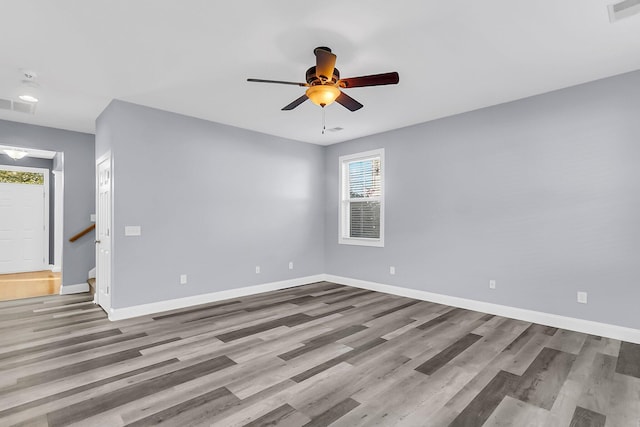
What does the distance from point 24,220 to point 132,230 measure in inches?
210

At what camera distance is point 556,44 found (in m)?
2.77

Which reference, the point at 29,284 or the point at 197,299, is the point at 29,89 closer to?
the point at 197,299

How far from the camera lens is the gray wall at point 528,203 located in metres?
3.35

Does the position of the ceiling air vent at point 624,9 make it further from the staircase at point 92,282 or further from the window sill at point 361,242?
the staircase at point 92,282

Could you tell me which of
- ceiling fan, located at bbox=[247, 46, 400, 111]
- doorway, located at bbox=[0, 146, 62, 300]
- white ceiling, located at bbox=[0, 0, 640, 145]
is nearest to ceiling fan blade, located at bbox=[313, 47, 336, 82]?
ceiling fan, located at bbox=[247, 46, 400, 111]

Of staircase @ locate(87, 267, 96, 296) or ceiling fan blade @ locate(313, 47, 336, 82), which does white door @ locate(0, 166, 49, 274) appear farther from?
ceiling fan blade @ locate(313, 47, 336, 82)

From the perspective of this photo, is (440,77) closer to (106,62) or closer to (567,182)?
(567,182)

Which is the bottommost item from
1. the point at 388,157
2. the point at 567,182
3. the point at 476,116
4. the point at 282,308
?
the point at 282,308

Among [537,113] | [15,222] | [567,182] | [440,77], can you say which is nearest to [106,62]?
[440,77]

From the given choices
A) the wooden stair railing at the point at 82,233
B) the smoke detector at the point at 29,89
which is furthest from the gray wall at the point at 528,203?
the wooden stair railing at the point at 82,233

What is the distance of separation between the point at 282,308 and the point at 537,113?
4.15m

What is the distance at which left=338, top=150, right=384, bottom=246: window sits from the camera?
225 inches

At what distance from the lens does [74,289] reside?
17.8 feet

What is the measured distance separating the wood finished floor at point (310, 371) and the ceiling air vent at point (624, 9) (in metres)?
2.74
